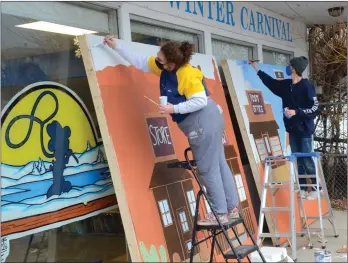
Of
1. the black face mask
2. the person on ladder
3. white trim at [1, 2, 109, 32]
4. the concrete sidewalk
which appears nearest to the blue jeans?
the person on ladder

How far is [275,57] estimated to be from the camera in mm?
7164

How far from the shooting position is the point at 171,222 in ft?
11.9

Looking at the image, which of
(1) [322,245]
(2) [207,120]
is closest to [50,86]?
(2) [207,120]

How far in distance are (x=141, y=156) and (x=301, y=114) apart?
2.30 meters

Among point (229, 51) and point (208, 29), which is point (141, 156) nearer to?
point (208, 29)

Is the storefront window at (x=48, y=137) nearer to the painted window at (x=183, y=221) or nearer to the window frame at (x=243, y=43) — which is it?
the painted window at (x=183, y=221)

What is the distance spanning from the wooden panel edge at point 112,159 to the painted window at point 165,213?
1.28 feet

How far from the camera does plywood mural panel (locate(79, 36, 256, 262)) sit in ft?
10.8

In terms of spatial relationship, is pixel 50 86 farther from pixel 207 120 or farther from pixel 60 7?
pixel 207 120

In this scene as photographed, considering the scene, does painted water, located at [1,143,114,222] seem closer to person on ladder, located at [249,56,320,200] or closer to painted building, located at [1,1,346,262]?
painted building, located at [1,1,346,262]

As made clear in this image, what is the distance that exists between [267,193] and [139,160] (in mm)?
2220

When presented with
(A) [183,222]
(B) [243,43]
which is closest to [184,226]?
(A) [183,222]

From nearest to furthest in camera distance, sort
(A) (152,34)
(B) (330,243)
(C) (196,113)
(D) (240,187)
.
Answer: (C) (196,113) < (A) (152,34) < (D) (240,187) < (B) (330,243)

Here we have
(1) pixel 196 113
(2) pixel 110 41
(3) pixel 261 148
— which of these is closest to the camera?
(1) pixel 196 113
